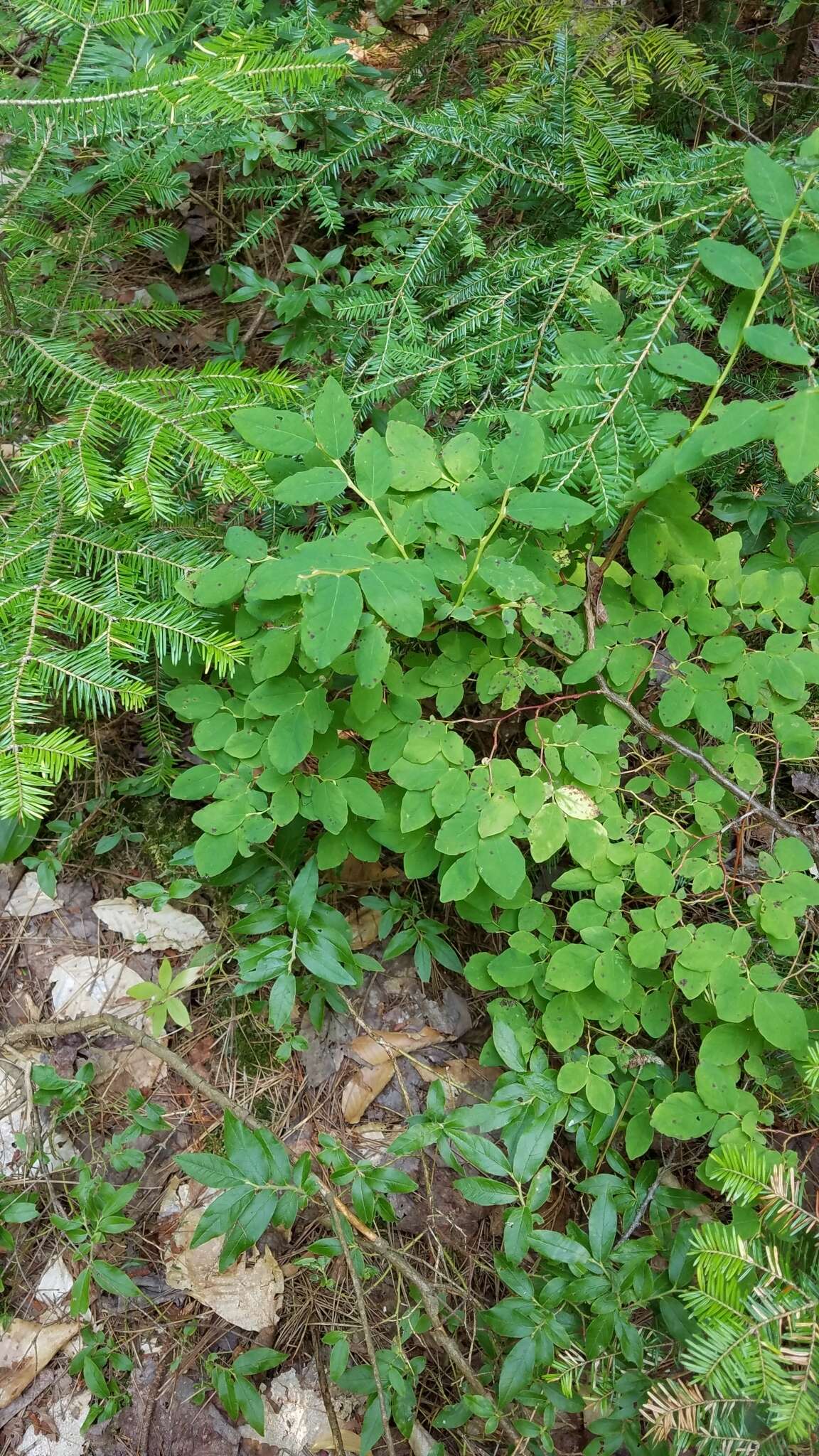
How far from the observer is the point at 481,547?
4.90 feet

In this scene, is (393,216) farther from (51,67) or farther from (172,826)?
(172,826)

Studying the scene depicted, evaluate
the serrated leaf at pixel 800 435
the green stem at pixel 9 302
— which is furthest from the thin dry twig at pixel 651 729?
the green stem at pixel 9 302

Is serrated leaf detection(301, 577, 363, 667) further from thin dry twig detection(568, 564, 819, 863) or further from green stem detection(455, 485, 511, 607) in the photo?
thin dry twig detection(568, 564, 819, 863)

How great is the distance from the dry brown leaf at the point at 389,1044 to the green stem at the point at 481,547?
1.03 meters

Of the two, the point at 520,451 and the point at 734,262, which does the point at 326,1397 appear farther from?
the point at 734,262

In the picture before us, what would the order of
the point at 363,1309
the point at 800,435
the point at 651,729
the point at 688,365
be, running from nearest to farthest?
the point at 800,435, the point at 688,365, the point at 363,1309, the point at 651,729

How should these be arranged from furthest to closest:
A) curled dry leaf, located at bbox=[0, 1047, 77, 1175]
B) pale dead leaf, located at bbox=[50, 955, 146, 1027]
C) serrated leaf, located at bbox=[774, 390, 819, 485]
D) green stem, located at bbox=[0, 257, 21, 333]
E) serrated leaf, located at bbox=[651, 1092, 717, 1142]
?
pale dead leaf, located at bbox=[50, 955, 146, 1027] → curled dry leaf, located at bbox=[0, 1047, 77, 1175] → green stem, located at bbox=[0, 257, 21, 333] → serrated leaf, located at bbox=[651, 1092, 717, 1142] → serrated leaf, located at bbox=[774, 390, 819, 485]

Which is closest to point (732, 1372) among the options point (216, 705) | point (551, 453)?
point (216, 705)

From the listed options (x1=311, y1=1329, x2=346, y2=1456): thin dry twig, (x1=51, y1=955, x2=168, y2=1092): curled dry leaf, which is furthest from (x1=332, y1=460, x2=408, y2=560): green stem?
(x1=311, y1=1329, x2=346, y2=1456): thin dry twig

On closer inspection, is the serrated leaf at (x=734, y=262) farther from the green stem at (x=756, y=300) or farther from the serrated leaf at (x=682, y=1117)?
the serrated leaf at (x=682, y=1117)

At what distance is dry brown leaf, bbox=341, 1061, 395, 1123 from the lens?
5.98 feet

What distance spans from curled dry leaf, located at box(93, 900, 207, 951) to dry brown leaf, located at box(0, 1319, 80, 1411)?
77cm

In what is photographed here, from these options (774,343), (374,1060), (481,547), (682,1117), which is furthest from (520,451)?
(374,1060)

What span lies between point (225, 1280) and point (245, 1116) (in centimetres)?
32
